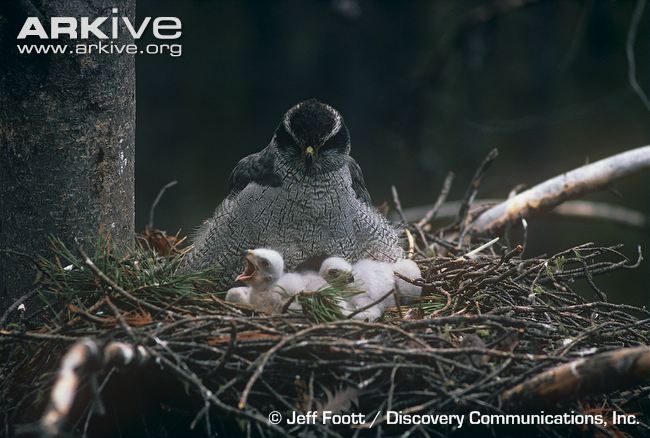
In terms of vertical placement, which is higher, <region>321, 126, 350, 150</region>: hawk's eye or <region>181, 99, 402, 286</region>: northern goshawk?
<region>321, 126, 350, 150</region>: hawk's eye

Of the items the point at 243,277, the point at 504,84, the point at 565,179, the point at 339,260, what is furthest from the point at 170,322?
the point at 504,84

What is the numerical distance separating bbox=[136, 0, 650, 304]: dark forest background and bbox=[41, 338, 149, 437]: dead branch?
22.9ft

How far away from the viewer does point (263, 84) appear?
12.3 metres

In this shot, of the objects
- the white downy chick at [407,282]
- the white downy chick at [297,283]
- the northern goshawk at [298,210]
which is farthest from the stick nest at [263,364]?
the northern goshawk at [298,210]

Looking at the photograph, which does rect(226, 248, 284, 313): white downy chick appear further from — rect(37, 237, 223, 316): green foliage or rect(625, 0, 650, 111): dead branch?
rect(625, 0, 650, 111): dead branch

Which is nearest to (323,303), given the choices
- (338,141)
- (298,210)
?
(298,210)

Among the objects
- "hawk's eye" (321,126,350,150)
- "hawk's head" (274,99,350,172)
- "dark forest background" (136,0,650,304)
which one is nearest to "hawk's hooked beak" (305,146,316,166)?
"hawk's head" (274,99,350,172)

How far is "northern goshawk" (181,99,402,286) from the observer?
11.6ft

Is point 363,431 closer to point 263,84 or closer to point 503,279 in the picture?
point 503,279

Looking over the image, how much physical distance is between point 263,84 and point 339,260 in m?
9.29

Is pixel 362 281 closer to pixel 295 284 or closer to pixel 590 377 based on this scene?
pixel 295 284

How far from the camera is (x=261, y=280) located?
3184 millimetres

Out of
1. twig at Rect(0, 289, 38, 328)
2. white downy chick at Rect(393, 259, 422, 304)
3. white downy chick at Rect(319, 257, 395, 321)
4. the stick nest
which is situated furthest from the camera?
white downy chick at Rect(393, 259, 422, 304)

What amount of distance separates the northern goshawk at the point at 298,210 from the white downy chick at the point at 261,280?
1.08ft
